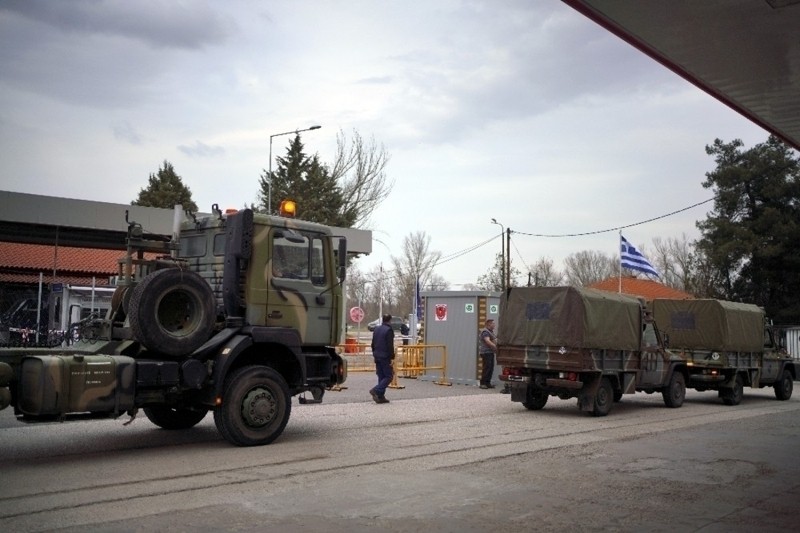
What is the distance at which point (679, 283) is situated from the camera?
69688 millimetres

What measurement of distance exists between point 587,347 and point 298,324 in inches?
250

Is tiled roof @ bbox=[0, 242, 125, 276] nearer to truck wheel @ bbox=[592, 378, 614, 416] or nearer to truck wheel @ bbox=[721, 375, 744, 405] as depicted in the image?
truck wheel @ bbox=[592, 378, 614, 416]

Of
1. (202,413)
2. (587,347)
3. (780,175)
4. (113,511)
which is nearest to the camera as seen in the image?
(113,511)

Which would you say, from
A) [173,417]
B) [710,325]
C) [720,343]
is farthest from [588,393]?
[173,417]

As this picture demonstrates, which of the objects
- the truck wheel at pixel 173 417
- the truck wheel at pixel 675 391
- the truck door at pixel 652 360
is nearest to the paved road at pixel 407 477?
the truck wheel at pixel 173 417

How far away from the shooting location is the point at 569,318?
14891 mm

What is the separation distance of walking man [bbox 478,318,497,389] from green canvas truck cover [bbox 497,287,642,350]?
13.1ft

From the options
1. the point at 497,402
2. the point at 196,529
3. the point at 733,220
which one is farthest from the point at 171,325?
the point at 733,220

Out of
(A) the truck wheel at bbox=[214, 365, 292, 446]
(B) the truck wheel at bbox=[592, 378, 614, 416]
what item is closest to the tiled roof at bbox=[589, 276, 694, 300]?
(B) the truck wheel at bbox=[592, 378, 614, 416]

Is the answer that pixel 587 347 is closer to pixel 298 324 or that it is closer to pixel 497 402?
pixel 497 402

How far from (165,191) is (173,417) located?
48.1 meters

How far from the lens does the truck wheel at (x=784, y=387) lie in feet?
68.9

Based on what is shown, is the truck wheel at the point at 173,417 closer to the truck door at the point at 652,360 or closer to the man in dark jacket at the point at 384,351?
the man in dark jacket at the point at 384,351

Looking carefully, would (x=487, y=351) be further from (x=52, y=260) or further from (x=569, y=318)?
(x=52, y=260)
